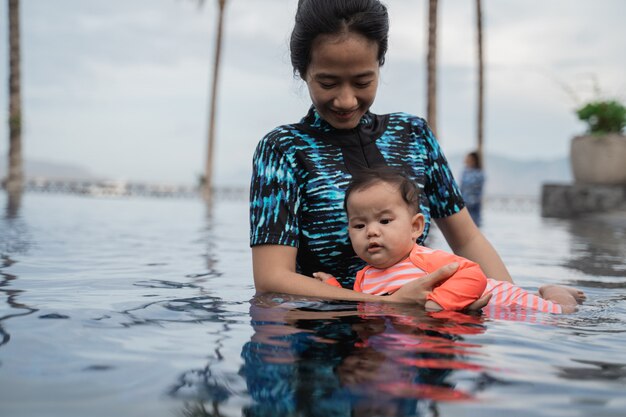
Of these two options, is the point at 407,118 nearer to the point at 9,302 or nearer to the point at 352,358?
the point at 352,358

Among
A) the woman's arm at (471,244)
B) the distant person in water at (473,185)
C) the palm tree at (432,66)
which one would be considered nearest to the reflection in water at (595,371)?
the woman's arm at (471,244)

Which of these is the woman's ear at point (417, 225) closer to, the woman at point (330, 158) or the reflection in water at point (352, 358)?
the woman at point (330, 158)

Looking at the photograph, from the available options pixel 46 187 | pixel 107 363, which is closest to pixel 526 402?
pixel 107 363

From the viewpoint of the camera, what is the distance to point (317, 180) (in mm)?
3615

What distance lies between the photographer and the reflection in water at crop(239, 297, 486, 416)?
6.31ft

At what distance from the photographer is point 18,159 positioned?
21406 millimetres

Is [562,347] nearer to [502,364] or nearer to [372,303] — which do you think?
[502,364]

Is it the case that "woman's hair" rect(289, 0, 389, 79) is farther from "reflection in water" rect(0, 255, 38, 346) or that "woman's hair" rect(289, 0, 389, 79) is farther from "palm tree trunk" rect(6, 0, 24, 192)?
"palm tree trunk" rect(6, 0, 24, 192)

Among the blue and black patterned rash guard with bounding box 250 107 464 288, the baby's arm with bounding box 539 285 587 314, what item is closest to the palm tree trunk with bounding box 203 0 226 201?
the blue and black patterned rash guard with bounding box 250 107 464 288

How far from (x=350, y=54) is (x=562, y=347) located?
1494 mm

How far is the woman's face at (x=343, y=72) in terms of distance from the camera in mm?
3361

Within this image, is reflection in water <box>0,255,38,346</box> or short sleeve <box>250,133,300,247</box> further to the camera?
short sleeve <box>250,133,300,247</box>

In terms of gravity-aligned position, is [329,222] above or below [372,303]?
above

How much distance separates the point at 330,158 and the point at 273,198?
345mm
